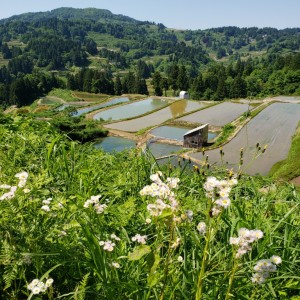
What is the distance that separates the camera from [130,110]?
6656 cm

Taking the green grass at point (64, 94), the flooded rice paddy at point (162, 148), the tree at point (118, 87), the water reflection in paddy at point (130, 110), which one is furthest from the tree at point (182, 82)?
the flooded rice paddy at point (162, 148)

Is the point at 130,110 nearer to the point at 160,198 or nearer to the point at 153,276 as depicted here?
the point at 160,198

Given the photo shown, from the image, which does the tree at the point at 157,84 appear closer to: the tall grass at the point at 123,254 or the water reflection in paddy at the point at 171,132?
the water reflection in paddy at the point at 171,132

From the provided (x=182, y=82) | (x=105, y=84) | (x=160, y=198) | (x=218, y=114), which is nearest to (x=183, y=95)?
(x=182, y=82)

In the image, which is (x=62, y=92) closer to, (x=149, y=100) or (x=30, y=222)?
(x=149, y=100)

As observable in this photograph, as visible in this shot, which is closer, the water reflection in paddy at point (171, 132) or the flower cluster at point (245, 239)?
the flower cluster at point (245, 239)

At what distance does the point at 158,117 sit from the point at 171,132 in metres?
10.8

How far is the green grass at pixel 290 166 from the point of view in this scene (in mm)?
26628

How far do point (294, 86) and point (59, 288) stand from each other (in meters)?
92.4

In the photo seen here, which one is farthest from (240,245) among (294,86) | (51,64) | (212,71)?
(51,64)

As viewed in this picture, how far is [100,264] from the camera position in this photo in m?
2.18

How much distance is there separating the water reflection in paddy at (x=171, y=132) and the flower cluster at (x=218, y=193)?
41.8 m

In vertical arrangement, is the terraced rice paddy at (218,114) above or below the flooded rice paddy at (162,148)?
above

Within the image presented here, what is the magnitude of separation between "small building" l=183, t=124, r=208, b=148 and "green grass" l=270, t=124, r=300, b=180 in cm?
987
